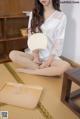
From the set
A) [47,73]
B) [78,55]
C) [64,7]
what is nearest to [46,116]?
[47,73]

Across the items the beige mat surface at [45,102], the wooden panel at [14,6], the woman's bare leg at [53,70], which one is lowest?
the beige mat surface at [45,102]

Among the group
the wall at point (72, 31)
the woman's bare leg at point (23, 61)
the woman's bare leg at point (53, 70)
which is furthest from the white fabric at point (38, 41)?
the wall at point (72, 31)

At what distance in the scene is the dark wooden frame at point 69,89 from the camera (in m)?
1.07

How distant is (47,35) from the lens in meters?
1.75

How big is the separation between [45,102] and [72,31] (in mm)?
1017

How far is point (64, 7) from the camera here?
6.69 ft

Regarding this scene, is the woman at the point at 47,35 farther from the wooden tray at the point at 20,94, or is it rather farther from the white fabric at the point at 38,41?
the wooden tray at the point at 20,94

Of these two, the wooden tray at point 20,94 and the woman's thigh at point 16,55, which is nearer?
the wooden tray at point 20,94

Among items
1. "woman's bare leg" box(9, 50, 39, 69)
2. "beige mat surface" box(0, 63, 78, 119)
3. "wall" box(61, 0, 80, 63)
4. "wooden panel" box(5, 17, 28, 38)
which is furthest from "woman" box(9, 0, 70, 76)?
"wooden panel" box(5, 17, 28, 38)

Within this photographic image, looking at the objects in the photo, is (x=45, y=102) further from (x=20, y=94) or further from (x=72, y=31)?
(x=72, y=31)

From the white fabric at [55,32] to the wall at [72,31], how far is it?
0.27 m

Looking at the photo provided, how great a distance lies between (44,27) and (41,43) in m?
0.15

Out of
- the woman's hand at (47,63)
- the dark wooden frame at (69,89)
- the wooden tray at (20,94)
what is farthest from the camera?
the woman's hand at (47,63)

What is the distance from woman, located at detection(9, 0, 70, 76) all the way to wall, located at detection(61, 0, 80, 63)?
0.26 m
